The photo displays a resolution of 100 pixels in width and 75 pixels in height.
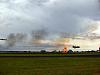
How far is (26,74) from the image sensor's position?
4106 cm

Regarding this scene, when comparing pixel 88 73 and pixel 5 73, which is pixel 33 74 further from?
pixel 88 73

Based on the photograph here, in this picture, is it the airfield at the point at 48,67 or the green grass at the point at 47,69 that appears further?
the airfield at the point at 48,67

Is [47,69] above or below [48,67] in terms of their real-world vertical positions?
below

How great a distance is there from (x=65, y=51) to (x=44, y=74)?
5819 inches

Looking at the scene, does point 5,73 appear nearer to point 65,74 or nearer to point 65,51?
point 65,74

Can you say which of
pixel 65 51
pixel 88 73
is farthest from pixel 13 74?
pixel 65 51

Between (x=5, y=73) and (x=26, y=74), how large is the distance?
4122 mm

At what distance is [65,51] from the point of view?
620 feet

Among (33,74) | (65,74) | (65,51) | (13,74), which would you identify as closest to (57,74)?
(65,74)

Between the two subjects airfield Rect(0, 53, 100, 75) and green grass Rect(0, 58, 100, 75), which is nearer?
green grass Rect(0, 58, 100, 75)

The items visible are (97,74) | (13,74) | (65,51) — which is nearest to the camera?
(13,74)

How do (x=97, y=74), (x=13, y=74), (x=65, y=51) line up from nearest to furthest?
(x=13, y=74), (x=97, y=74), (x=65, y=51)

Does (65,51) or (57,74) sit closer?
(57,74)

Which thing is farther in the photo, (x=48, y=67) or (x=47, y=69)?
(x=48, y=67)
